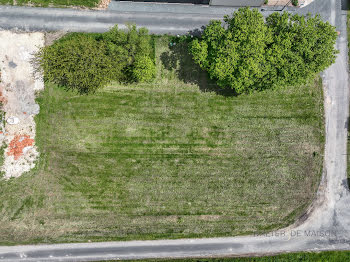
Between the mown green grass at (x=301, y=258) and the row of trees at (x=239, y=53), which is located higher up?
the row of trees at (x=239, y=53)

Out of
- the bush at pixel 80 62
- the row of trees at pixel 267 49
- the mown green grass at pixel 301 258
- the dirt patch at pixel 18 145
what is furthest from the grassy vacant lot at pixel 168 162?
the row of trees at pixel 267 49

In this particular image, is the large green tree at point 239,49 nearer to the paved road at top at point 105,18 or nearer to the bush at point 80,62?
the paved road at top at point 105,18

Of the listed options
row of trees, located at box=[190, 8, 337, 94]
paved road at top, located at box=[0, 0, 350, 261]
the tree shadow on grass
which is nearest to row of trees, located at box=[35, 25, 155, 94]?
the tree shadow on grass

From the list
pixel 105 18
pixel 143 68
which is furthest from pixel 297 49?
pixel 105 18

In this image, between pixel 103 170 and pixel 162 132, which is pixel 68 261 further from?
pixel 162 132

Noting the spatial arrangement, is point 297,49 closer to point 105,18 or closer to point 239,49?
point 239,49

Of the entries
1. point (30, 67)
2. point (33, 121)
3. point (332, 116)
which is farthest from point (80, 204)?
point (332, 116)

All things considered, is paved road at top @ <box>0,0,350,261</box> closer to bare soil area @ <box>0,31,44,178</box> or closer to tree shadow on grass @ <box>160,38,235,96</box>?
bare soil area @ <box>0,31,44,178</box>

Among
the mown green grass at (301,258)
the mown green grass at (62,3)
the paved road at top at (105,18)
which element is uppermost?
→ the mown green grass at (62,3)
